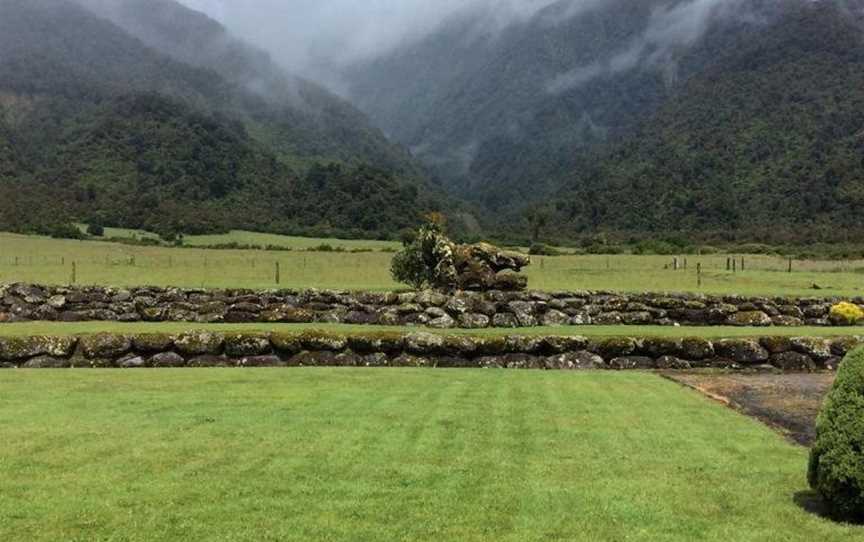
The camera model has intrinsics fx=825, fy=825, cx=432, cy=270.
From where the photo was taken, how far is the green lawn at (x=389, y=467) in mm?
5422

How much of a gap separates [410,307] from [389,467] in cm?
1453

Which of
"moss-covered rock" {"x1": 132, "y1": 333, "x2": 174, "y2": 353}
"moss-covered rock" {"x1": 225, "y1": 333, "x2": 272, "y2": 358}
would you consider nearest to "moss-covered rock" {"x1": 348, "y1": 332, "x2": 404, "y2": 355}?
"moss-covered rock" {"x1": 225, "y1": 333, "x2": 272, "y2": 358}

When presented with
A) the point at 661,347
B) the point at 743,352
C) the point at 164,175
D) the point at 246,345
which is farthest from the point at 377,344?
the point at 164,175

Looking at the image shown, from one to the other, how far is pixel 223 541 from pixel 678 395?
734 centimetres

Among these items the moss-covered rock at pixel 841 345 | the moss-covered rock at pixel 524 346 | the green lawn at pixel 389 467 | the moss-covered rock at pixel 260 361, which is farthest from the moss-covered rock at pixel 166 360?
the moss-covered rock at pixel 841 345

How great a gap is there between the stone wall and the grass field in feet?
20.9

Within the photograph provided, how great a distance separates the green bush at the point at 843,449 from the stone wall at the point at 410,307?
47.3ft

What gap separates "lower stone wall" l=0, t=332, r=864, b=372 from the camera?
1397 cm

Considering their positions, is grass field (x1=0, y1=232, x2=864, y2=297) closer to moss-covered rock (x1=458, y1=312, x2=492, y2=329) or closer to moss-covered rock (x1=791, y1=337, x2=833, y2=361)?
moss-covered rock (x1=458, y1=312, x2=492, y2=329)

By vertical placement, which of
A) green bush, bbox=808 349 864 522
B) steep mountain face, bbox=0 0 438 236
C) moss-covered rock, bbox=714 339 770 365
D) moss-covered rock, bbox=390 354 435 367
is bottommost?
moss-covered rock, bbox=390 354 435 367

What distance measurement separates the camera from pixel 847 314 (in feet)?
75.0

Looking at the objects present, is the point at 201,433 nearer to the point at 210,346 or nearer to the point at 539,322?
the point at 210,346

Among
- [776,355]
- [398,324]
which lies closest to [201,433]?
[776,355]

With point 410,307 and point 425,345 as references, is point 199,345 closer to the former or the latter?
point 425,345
